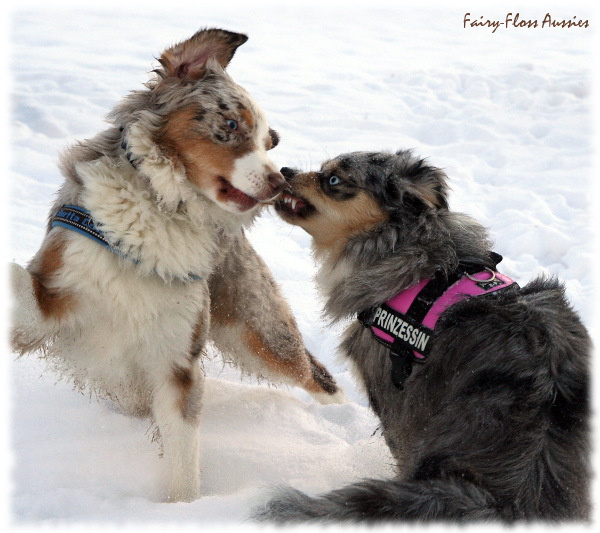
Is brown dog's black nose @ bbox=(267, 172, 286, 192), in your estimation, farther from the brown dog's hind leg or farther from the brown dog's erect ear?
the brown dog's hind leg

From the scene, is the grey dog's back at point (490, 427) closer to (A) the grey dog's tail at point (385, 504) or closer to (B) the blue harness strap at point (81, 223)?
(A) the grey dog's tail at point (385, 504)

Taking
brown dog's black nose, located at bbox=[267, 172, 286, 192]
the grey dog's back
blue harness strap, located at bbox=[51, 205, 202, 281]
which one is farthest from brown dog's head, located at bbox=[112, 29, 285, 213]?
the grey dog's back

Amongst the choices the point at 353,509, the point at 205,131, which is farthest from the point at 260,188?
the point at 353,509

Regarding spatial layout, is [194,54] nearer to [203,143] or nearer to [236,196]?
[203,143]

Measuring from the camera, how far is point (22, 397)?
3.98 metres

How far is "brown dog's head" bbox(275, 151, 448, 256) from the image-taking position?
3.36m

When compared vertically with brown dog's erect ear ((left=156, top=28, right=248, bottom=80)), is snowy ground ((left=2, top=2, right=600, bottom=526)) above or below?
below

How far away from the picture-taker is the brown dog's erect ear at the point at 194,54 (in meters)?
3.27

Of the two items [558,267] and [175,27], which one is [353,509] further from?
[175,27]

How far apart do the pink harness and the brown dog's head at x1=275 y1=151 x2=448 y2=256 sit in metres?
0.43

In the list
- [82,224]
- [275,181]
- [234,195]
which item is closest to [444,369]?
[275,181]

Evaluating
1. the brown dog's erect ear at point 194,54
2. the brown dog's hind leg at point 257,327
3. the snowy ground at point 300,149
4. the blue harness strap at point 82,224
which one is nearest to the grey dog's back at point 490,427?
the snowy ground at point 300,149

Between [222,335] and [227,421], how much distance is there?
0.54 meters

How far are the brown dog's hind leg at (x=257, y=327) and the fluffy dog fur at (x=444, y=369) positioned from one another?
0.55m
